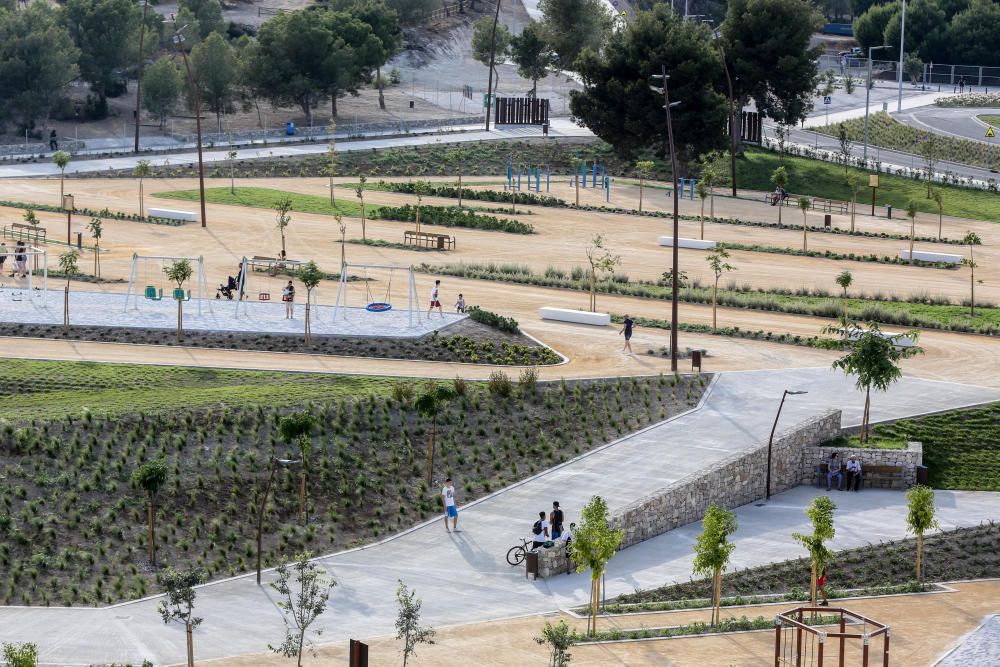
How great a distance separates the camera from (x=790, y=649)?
3134 centimetres

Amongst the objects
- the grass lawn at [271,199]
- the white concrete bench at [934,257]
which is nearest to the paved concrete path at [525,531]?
the white concrete bench at [934,257]

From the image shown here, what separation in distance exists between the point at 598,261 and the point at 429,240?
11.3 meters

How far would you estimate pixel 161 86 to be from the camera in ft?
388

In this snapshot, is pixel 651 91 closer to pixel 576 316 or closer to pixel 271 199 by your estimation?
pixel 271 199

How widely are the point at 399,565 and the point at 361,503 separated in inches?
159

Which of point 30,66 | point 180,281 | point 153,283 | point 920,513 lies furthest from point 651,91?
point 920,513

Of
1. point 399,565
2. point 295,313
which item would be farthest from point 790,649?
point 295,313

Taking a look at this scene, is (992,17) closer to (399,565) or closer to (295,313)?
(295,313)

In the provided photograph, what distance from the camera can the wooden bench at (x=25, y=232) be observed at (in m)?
75.5

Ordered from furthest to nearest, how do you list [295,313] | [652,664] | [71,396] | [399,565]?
[295,313] → [71,396] → [399,565] → [652,664]

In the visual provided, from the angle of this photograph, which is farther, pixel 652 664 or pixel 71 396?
pixel 71 396

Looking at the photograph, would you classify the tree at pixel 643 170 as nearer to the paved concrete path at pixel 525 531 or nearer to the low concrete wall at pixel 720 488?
the paved concrete path at pixel 525 531

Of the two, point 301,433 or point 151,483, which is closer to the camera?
point 151,483

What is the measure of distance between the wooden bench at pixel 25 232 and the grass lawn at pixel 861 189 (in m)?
47.7
